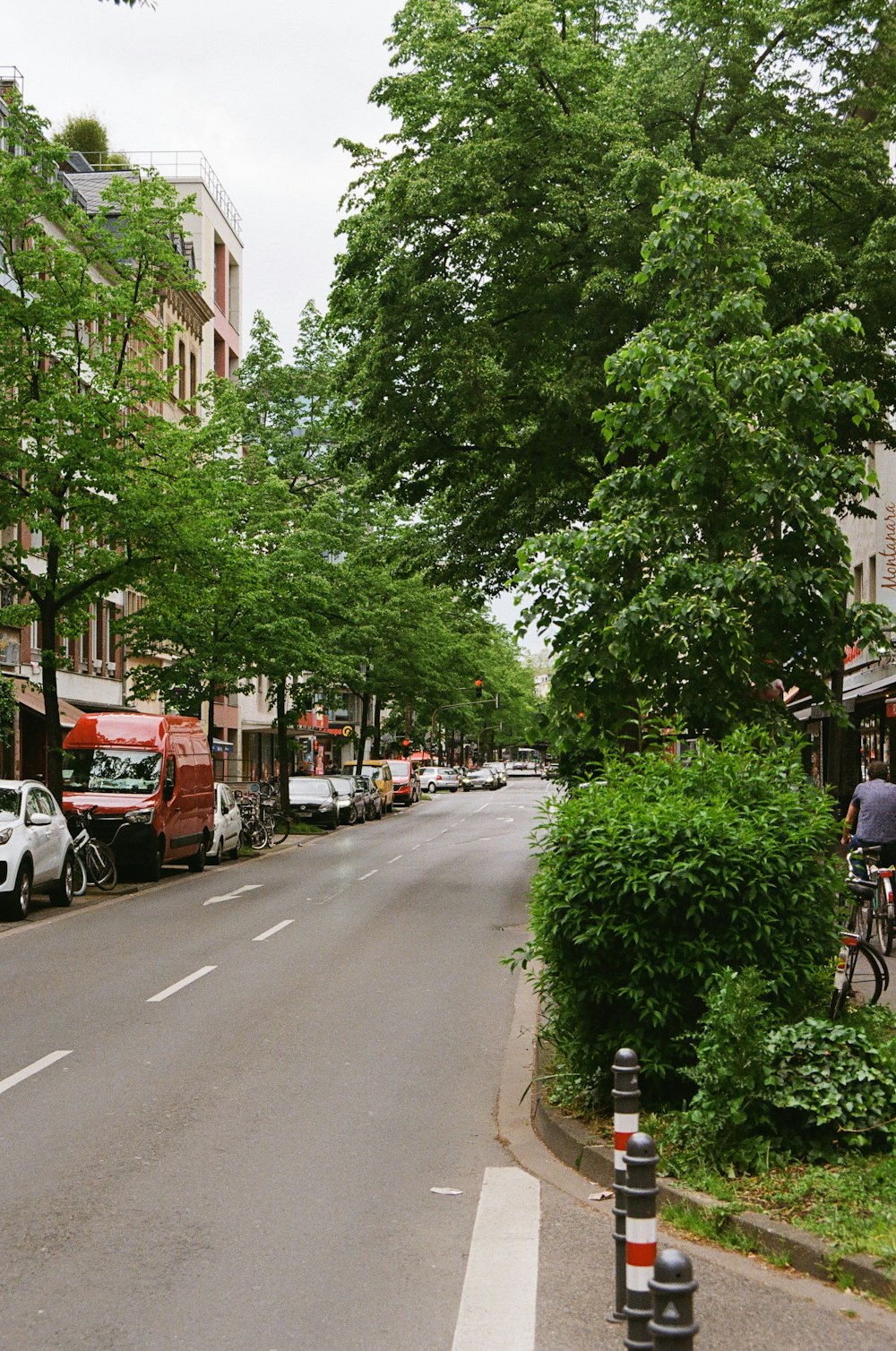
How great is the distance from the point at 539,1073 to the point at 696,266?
658 cm

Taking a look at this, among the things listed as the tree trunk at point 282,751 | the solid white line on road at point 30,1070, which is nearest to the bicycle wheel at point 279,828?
the tree trunk at point 282,751

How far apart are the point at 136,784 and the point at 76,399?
6.58m

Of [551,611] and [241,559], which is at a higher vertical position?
[241,559]

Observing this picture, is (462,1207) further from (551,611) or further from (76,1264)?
(551,611)

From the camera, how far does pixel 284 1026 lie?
1138 cm

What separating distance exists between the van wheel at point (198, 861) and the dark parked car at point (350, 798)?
1827 cm

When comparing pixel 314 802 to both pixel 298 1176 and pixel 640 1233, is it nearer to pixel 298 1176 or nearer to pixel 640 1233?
pixel 298 1176

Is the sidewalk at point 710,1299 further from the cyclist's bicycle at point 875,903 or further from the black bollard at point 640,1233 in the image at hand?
the cyclist's bicycle at point 875,903

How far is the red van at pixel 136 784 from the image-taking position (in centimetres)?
2548

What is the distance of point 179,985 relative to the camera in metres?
13.5

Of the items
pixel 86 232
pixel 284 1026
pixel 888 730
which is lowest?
pixel 284 1026

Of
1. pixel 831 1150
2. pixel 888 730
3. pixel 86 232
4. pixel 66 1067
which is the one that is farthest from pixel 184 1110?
pixel 888 730

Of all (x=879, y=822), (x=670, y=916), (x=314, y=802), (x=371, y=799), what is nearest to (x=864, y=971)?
(x=670, y=916)

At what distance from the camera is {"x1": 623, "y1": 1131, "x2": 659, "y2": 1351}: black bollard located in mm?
4137
